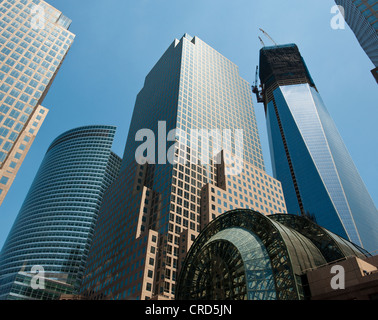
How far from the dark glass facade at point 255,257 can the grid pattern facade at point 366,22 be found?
56.5 meters

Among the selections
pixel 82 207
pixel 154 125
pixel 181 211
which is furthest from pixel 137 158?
pixel 82 207

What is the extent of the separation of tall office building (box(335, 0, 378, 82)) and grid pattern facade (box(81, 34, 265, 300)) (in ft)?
195

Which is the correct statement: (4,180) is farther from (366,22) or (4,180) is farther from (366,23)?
(366,23)

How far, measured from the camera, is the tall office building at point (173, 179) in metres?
81.2

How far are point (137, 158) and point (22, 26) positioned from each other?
6384 centimetres

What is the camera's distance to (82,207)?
183 metres

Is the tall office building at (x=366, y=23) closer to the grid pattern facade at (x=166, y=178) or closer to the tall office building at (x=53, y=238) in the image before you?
the grid pattern facade at (x=166, y=178)

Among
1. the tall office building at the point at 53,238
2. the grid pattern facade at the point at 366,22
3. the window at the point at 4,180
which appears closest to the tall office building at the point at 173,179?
the window at the point at 4,180

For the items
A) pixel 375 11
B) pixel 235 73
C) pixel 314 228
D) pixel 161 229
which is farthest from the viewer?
Result: pixel 235 73

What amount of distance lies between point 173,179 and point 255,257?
57144 mm

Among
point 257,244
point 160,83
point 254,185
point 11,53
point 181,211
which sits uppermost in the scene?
point 160,83

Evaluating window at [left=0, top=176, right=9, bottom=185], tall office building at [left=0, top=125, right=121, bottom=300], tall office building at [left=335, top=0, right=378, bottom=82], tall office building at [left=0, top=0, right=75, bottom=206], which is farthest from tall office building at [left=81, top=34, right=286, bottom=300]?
tall office building at [left=335, top=0, right=378, bottom=82]

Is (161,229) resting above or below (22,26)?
below
